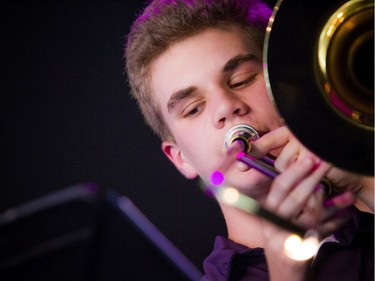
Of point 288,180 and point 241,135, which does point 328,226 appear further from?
point 241,135

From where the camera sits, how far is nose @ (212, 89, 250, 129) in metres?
1.20

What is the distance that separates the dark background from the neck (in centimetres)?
36

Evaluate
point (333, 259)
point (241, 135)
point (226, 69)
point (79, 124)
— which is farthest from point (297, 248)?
point (79, 124)

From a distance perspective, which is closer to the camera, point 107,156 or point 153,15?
point 153,15

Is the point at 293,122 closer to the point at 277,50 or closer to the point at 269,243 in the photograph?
the point at 277,50

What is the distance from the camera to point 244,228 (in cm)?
141

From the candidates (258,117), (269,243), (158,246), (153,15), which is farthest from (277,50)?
(153,15)

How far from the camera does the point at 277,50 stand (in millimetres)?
→ 970

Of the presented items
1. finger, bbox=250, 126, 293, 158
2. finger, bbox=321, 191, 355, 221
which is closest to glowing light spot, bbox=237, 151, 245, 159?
finger, bbox=250, 126, 293, 158

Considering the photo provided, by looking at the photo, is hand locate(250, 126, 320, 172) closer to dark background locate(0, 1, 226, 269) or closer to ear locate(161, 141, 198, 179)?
ear locate(161, 141, 198, 179)

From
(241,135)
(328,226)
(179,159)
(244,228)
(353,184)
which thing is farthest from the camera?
(179,159)

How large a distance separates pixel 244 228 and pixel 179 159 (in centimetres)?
36

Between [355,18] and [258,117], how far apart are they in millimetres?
362

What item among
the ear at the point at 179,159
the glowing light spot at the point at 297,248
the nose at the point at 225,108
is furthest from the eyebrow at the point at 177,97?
the glowing light spot at the point at 297,248
